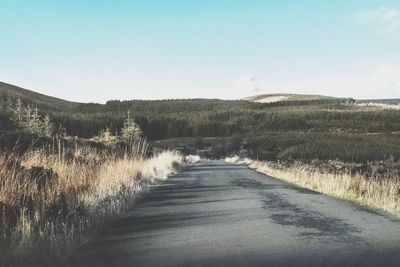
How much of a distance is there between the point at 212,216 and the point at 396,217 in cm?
358

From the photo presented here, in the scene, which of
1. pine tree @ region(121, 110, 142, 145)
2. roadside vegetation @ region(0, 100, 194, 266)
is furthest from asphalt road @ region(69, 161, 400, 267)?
pine tree @ region(121, 110, 142, 145)

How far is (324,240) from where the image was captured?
8.22m

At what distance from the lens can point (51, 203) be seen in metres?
9.05

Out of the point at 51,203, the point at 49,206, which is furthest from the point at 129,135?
the point at 49,206

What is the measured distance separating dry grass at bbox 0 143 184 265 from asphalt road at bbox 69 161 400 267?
33cm

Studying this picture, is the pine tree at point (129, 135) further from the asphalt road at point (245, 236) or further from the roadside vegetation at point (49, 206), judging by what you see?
the asphalt road at point (245, 236)

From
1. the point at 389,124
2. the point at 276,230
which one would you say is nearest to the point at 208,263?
the point at 276,230

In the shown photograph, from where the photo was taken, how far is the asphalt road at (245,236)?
6.88 meters

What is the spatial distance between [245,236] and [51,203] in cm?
309

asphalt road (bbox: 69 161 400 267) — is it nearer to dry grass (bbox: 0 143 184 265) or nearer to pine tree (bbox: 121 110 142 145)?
dry grass (bbox: 0 143 184 265)

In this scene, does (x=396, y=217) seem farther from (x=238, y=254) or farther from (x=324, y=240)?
(x=238, y=254)

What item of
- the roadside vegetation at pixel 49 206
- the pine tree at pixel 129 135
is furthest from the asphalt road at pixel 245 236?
the pine tree at pixel 129 135

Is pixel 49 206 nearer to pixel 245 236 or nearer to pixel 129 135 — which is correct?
pixel 245 236

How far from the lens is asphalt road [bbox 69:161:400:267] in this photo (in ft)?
22.6
